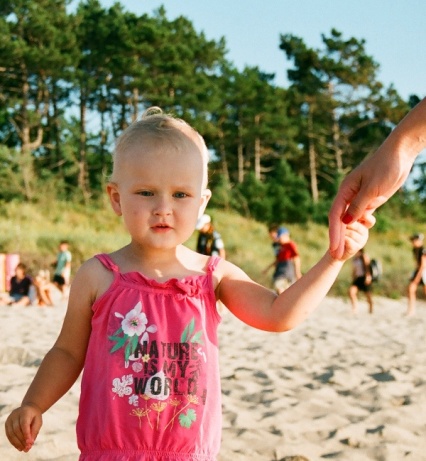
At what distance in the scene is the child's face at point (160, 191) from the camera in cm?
180

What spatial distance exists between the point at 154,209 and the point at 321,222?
32782 mm

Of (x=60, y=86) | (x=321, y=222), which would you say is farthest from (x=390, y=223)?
(x=60, y=86)

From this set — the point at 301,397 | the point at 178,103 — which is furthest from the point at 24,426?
the point at 178,103

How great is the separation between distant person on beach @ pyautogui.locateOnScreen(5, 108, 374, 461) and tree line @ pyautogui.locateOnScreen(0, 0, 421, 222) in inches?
1129

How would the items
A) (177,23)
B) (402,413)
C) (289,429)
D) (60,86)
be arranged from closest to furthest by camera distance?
(289,429)
(402,413)
(60,86)
(177,23)

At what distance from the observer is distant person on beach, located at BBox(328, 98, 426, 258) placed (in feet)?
5.37

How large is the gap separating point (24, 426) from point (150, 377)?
36cm

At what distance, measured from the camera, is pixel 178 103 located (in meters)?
34.6

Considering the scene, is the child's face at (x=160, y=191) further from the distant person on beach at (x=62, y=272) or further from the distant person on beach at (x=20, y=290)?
the distant person on beach at (x=62, y=272)

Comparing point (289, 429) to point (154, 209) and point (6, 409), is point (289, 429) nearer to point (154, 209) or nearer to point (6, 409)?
point (6, 409)

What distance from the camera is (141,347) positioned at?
1729mm

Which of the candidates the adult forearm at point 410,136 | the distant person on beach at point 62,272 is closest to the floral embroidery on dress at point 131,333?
the adult forearm at point 410,136

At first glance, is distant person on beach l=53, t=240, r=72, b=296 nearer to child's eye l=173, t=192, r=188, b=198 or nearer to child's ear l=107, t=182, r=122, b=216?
child's ear l=107, t=182, r=122, b=216

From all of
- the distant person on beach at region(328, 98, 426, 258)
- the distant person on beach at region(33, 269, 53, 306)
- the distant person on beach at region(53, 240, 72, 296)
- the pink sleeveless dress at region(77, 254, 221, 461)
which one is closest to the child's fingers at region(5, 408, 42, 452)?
the pink sleeveless dress at region(77, 254, 221, 461)
